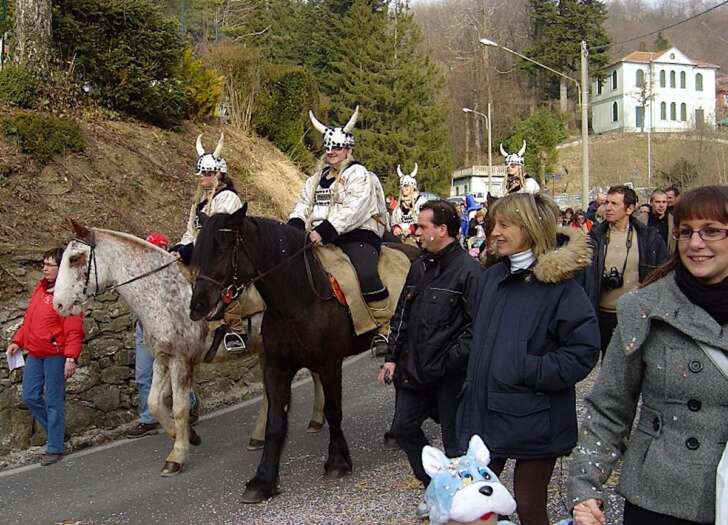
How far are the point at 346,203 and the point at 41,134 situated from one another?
28.5 ft

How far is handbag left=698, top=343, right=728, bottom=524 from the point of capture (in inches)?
99.7

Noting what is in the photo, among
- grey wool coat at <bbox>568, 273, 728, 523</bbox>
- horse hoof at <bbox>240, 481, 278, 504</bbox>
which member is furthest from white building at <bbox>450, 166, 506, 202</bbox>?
grey wool coat at <bbox>568, 273, 728, 523</bbox>

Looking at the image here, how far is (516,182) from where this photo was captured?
9.57 metres

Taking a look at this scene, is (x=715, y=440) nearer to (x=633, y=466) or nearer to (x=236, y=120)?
(x=633, y=466)

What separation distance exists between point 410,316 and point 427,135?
3939 centimetres

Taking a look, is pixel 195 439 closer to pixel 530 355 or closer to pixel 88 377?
pixel 88 377

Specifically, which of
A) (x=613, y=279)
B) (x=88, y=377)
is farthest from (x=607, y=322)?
(x=88, y=377)

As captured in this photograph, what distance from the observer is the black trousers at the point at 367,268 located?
23.6 ft

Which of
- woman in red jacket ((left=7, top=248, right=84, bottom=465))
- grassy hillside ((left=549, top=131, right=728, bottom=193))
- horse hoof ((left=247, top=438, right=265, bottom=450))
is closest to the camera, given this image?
woman in red jacket ((left=7, top=248, right=84, bottom=465))

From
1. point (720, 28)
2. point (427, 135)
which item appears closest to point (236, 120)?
point (427, 135)

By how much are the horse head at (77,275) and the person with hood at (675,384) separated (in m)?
5.54

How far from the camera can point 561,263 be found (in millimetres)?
3994

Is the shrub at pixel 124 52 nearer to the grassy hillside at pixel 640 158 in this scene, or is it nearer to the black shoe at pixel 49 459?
the black shoe at pixel 49 459

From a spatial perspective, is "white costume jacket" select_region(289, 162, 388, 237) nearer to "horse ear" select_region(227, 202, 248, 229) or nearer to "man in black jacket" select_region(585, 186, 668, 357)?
"horse ear" select_region(227, 202, 248, 229)
